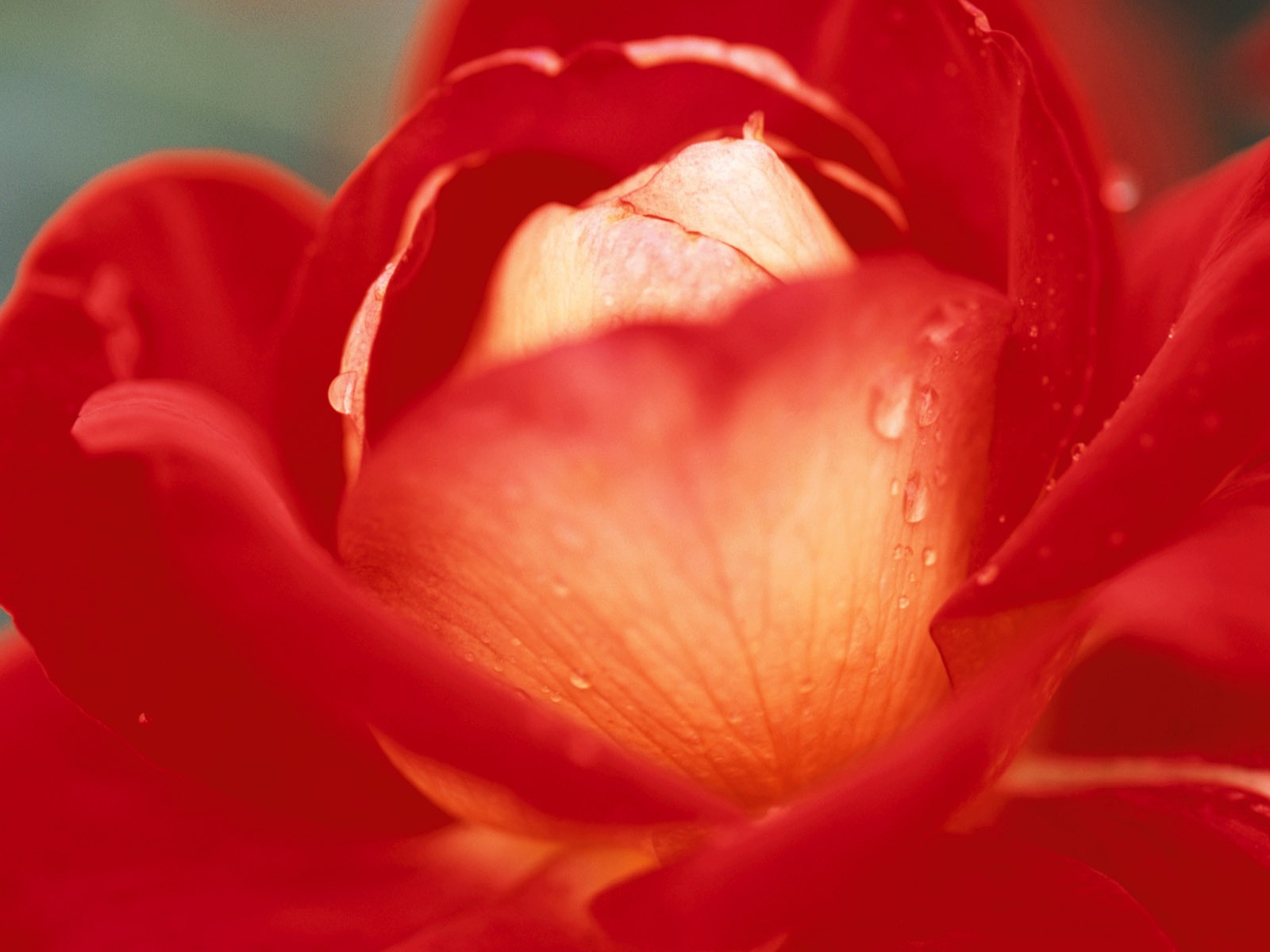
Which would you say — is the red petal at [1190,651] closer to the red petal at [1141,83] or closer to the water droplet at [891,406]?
the water droplet at [891,406]

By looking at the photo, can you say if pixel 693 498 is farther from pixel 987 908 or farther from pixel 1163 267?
pixel 1163 267

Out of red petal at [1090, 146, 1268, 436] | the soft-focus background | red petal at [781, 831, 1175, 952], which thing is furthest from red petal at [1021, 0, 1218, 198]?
red petal at [781, 831, 1175, 952]

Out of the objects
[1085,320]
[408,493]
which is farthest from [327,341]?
[1085,320]

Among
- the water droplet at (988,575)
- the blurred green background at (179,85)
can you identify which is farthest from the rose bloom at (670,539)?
the blurred green background at (179,85)

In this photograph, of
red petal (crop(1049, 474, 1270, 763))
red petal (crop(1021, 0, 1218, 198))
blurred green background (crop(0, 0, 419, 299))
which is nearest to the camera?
red petal (crop(1049, 474, 1270, 763))

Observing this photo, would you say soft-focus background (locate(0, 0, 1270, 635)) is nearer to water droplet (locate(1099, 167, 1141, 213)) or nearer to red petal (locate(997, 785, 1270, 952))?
water droplet (locate(1099, 167, 1141, 213))

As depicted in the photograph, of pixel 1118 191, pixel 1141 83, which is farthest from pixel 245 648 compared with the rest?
pixel 1141 83
